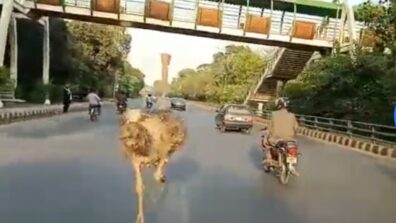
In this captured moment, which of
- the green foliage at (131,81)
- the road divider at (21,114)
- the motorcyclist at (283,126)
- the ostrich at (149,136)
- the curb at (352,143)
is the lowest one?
the green foliage at (131,81)

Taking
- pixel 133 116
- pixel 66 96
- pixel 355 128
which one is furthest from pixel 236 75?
pixel 133 116

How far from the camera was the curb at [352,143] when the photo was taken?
20.2 m

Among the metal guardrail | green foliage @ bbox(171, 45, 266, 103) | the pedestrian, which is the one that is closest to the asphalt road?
the metal guardrail

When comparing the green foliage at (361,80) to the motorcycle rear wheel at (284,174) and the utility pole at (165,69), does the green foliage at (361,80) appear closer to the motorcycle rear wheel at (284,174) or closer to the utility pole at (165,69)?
the motorcycle rear wheel at (284,174)

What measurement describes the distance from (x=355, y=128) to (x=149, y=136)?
20.9 meters

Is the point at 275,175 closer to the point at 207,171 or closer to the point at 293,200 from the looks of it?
the point at 207,171

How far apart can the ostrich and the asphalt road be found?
81.9 inches

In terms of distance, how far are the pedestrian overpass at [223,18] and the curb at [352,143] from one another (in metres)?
7.59

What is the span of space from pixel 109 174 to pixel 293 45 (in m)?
29.5

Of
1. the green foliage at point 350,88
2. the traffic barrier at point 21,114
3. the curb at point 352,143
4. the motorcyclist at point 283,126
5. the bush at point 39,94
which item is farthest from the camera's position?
the bush at point 39,94

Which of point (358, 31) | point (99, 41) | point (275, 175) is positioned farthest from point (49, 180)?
point (99, 41)

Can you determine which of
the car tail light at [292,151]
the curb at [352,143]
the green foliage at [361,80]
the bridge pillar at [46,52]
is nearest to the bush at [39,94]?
the bridge pillar at [46,52]

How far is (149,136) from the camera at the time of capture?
16.5 feet

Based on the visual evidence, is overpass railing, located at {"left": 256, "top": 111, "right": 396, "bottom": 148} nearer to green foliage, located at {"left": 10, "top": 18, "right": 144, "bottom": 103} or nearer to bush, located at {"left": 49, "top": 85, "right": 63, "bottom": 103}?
bush, located at {"left": 49, "top": 85, "right": 63, "bottom": 103}
